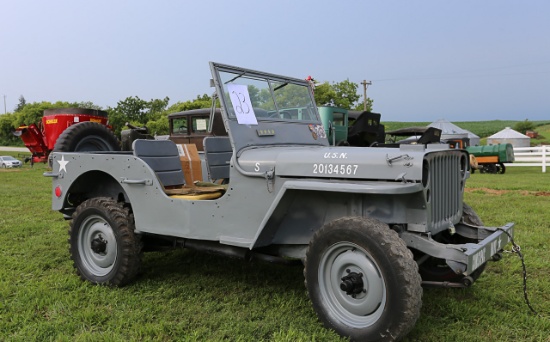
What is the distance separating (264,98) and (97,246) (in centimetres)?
207

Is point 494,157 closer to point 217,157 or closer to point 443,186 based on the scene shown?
point 217,157

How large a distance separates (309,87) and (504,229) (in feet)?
7.78

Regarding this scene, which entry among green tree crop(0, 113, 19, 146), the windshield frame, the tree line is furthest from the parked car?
green tree crop(0, 113, 19, 146)

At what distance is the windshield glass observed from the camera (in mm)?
3953

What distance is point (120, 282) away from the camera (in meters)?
4.05

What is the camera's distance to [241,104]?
3951 mm

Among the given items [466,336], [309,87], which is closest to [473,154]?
[309,87]

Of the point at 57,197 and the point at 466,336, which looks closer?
the point at 466,336

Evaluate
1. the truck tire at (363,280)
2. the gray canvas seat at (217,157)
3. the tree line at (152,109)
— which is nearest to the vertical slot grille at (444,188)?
the truck tire at (363,280)

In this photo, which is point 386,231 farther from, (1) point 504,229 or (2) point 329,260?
(1) point 504,229

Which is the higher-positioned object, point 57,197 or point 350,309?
point 57,197

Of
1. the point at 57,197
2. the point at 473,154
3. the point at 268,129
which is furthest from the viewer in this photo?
the point at 473,154

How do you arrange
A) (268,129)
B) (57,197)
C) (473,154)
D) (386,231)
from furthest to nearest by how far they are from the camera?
(473,154)
(57,197)
(268,129)
(386,231)

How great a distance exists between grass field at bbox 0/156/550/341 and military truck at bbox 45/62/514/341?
266mm
